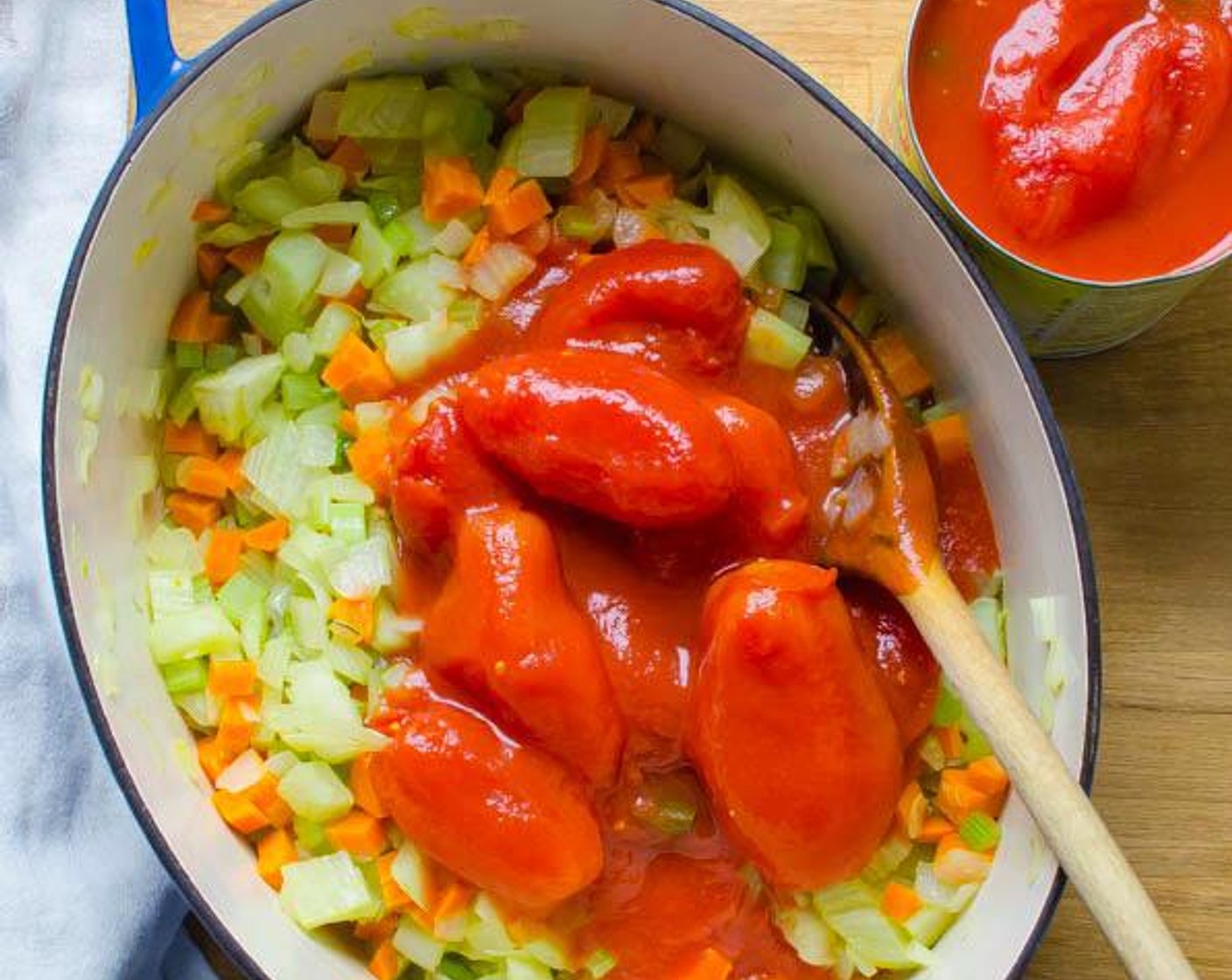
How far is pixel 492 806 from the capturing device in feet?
5.79

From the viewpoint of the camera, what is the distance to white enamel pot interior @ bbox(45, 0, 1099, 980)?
5.54 ft

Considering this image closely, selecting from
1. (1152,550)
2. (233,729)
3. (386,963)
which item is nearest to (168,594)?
(233,729)

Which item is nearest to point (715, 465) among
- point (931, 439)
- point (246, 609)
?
point (931, 439)

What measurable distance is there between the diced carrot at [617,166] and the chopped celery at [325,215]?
29cm

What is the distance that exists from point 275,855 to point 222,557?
35cm

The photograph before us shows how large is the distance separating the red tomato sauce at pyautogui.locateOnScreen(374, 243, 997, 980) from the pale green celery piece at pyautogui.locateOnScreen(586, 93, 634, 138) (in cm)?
17

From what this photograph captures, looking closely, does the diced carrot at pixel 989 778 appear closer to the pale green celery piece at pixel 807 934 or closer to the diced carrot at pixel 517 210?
the pale green celery piece at pixel 807 934

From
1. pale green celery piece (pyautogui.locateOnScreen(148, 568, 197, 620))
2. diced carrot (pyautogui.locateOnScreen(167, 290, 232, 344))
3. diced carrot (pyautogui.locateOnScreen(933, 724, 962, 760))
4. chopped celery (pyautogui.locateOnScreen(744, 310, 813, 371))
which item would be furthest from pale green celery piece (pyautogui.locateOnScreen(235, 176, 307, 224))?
diced carrot (pyautogui.locateOnScreen(933, 724, 962, 760))

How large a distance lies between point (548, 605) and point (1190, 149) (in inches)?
33.6

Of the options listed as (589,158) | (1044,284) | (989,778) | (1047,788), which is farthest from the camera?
(589,158)

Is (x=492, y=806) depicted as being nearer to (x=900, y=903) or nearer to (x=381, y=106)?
(x=900, y=903)

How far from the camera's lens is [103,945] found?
1974mm

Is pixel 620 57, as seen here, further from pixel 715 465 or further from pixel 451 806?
pixel 451 806

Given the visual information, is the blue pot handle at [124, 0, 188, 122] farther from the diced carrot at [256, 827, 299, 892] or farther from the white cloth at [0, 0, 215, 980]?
the diced carrot at [256, 827, 299, 892]
